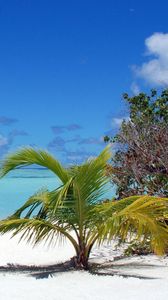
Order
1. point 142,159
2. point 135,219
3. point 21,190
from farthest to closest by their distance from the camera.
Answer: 1. point 21,190
2. point 142,159
3. point 135,219

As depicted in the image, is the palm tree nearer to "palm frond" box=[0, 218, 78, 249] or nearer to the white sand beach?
"palm frond" box=[0, 218, 78, 249]

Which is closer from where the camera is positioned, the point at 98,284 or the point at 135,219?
→ the point at 98,284

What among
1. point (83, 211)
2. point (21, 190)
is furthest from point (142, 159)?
point (21, 190)

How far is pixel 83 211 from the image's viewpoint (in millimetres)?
8086

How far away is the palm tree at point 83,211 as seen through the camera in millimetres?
7834

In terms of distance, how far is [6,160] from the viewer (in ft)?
28.2

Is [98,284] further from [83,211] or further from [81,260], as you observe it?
[83,211]

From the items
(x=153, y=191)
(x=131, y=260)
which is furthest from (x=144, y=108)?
(x=131, y=260)

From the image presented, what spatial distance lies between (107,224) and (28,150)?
5.38ft

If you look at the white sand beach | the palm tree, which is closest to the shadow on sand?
the white sand beach

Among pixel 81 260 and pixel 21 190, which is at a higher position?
pixel 21 190

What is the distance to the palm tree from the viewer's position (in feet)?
25.7

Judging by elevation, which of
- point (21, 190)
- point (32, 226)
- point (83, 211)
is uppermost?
point (21, 190)

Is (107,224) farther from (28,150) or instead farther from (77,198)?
(28,150)
